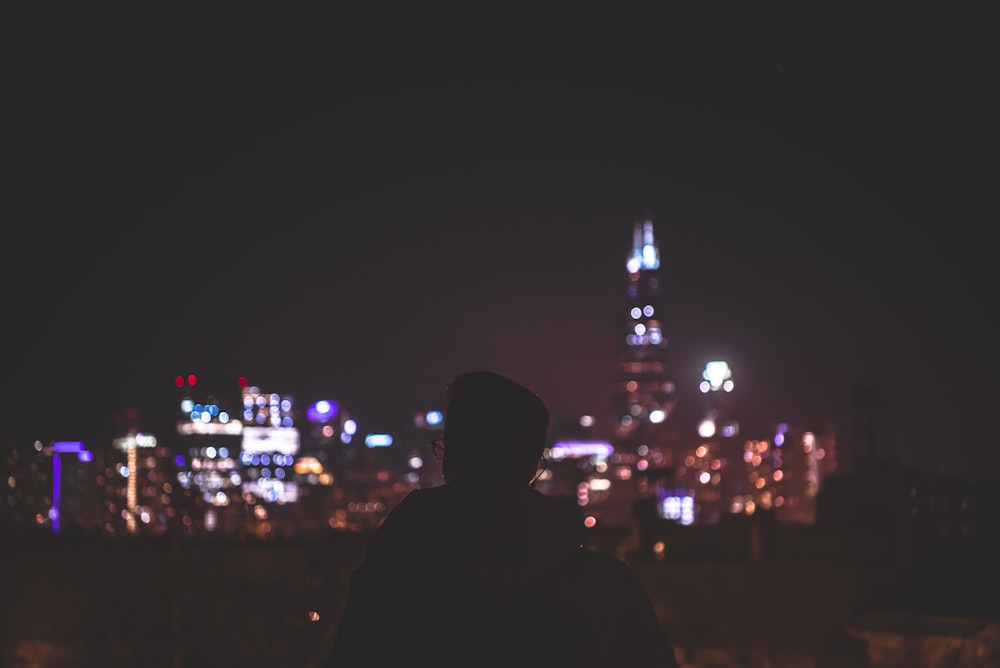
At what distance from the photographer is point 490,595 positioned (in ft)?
8.63

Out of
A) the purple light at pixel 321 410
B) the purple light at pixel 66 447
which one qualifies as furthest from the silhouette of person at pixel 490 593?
the purple light at pixel 321 410

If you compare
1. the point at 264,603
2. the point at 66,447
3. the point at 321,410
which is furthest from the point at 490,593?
the point at 321,410

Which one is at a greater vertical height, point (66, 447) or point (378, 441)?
point (378, 441)

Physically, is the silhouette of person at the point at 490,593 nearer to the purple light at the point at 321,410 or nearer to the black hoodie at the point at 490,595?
the black hoodie at the point at 490,595

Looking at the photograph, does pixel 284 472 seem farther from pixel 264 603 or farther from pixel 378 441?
pixel 264 603

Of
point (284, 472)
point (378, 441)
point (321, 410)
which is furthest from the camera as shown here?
point (378, 441)

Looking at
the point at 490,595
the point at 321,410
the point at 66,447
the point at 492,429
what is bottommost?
the point at 490,595

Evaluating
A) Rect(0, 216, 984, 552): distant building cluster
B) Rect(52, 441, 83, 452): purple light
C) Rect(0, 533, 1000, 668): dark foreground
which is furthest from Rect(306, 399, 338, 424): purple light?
Rect(0, 533, 1000, 668): dark foreground

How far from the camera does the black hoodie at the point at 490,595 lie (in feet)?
8.66

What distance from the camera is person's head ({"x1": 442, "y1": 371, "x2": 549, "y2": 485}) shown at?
2.76 metres

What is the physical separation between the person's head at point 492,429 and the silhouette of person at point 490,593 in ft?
0.22

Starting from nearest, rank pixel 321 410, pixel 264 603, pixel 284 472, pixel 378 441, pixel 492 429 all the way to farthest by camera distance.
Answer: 1. pixel 492 429
2. pixel 264 603
3. pixel 321 410
4. pixel 284 472
5. pixel 378 441

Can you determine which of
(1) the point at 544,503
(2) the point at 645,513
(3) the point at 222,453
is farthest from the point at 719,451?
(1) the point at 544,503

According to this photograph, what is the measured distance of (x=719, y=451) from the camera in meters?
199
